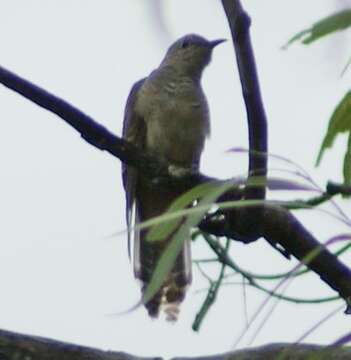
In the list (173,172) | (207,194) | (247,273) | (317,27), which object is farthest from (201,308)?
(317,27)

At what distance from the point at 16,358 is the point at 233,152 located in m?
0.74

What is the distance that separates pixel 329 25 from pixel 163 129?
161 inches

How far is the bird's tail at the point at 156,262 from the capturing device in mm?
4152

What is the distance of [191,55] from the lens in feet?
21.2

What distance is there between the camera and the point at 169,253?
1449 millimetres

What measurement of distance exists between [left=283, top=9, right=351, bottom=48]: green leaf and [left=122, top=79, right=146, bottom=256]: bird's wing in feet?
11.6

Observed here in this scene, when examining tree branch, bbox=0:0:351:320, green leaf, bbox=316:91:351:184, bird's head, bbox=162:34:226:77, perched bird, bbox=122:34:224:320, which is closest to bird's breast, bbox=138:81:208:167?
perched bird, bbox=122:34:224:320

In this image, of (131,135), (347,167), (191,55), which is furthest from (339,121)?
(191,55)

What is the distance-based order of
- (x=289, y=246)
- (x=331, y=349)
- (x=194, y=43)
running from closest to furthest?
1. (x=331, y=349)
2. (x=289, y=246)
3. (x=194, y=43)

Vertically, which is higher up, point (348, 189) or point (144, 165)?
point (348, 189)

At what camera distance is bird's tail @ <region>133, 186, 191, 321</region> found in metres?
4.15

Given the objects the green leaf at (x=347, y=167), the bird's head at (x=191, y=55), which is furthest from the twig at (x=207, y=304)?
the bird's head at (x=191, y=55)

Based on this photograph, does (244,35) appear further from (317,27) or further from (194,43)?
(194,43)

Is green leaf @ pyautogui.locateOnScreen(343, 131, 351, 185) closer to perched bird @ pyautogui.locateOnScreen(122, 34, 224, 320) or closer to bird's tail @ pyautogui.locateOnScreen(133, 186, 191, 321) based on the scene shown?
bird's tail @ pyautogui.locateOnScreen(133, 186, 191, 321)
